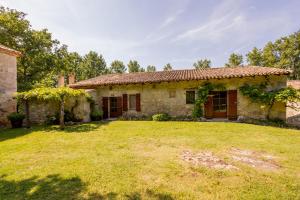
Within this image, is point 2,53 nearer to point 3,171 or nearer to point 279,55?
point 3,171

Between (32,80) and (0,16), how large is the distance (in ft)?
22.2

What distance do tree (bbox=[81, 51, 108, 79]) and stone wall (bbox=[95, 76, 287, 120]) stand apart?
3326 cm

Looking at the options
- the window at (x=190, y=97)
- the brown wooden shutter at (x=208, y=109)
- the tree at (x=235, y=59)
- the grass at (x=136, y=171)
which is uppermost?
the tree at (x=235, y=59)

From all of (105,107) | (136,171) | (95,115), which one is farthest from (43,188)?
(105,107)

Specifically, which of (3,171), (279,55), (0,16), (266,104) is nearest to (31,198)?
(3,171)

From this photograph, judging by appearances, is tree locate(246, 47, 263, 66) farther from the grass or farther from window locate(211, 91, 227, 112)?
the grass

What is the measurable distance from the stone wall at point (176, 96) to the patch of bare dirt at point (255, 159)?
7.07 metres

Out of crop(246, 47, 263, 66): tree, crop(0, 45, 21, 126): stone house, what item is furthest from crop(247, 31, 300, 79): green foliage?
crop(0, 45, 21, 126): stone house

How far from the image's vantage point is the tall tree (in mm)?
18969

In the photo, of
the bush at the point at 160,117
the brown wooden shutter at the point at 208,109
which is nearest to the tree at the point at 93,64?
the bush at the point at 160,117

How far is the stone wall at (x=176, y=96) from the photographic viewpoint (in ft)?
40.8

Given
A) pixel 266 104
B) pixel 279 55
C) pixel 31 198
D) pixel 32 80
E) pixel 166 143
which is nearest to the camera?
pixel 31 198

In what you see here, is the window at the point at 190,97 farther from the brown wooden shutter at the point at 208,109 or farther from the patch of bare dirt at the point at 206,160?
the patch of bare dirt at the point at 206,160

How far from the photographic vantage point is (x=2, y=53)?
40.6 ft
